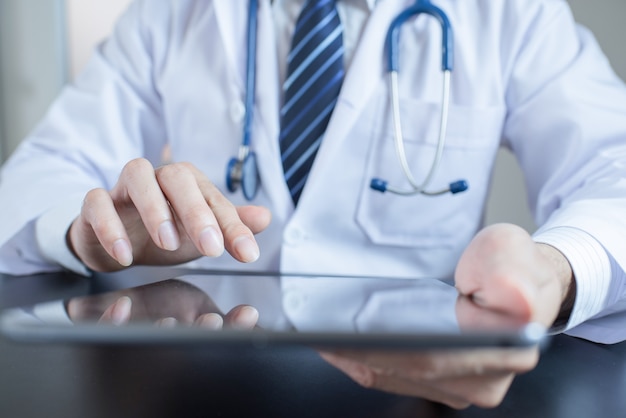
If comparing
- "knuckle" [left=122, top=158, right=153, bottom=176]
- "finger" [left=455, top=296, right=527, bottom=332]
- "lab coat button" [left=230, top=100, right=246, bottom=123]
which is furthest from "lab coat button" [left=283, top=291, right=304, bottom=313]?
"lab coat button" [left=230, top=100, right=246, bottom=123]

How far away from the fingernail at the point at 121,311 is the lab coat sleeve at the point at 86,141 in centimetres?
41

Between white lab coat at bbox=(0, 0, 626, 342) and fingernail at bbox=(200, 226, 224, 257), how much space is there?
33 centimetres

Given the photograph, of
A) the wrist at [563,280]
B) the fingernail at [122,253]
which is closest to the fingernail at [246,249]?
the fingernail at [122,253]

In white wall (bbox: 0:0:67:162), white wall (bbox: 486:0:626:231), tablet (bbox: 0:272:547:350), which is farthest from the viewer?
white wall (bbox: 0:0:67:162)

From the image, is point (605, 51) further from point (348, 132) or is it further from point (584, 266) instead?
point (584, 266)

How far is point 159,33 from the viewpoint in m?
0.97

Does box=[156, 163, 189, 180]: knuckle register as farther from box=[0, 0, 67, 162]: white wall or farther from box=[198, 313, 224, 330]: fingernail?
box=[0, 0, 67, 162]: white wall

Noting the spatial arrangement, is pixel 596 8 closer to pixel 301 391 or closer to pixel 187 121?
pixel 187 121

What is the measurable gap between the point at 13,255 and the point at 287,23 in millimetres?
521

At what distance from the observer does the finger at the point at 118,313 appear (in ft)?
1.01

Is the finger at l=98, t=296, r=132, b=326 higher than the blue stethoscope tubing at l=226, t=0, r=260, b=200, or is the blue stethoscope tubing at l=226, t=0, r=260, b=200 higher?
the finger at l=98, t=296, r=132, b=326

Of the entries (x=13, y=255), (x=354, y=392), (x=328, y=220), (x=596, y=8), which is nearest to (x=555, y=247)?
(x=354, y=392)

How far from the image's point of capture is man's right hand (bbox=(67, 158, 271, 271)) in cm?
50

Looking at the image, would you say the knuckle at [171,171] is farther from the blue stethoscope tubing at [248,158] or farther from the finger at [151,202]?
the blue stethoscope tubing at [248,158]
